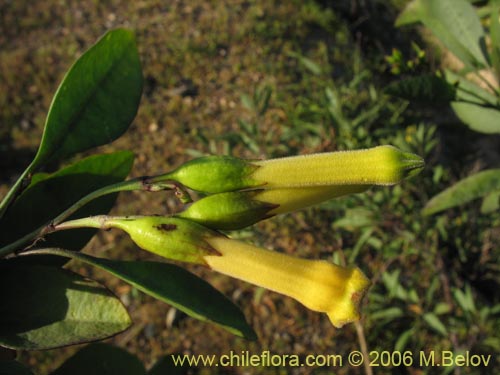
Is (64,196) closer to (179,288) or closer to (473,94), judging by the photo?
(179,288)

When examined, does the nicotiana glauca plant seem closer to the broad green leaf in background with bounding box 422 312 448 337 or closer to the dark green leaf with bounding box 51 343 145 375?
the dark green leaf with bounding box 51 343 145 375

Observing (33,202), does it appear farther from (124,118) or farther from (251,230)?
(251,230)

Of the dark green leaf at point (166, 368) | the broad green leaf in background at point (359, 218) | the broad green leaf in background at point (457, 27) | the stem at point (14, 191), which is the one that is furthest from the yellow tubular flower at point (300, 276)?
the broad green leaf in background at point (359, 218)

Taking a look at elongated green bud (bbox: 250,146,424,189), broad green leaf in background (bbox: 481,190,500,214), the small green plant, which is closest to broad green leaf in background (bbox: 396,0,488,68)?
the small green plant

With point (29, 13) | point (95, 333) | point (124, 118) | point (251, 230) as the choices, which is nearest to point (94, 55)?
point (124, 118)

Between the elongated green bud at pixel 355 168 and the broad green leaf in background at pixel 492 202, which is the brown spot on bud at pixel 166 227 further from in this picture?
the broad green leaf in background at pixel 492 202

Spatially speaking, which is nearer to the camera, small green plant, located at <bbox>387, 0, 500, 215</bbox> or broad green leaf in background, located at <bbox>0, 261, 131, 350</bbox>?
broad green leaf in background, located at <bbox>0, 261, 131, 350</bbox>

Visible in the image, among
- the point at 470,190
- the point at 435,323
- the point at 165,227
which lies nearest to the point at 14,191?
the point at 165,227
